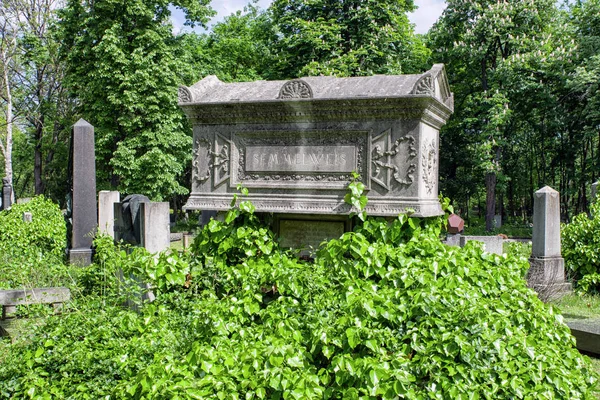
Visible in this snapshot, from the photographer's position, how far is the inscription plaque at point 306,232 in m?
5.29

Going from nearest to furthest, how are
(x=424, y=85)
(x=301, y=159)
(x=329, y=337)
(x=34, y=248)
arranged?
1. (x=329, y=337)
2. (x=424, y=85)
3. (x=301, y=159)
4. (x=34, y=248)

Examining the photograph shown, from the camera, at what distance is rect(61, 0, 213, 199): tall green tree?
19500 mm

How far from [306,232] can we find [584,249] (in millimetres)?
6143

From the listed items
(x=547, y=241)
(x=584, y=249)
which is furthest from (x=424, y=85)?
(x=584, y=249)

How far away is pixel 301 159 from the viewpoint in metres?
5.24

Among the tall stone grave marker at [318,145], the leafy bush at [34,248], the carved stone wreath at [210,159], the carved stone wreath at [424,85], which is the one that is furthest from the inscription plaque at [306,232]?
the leafy bush at [34,248]

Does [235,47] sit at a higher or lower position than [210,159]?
higher

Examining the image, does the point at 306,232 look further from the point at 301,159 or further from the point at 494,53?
the point at 494,53

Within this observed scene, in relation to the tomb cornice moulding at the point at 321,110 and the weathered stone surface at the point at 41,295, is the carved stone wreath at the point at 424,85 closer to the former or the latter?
the tomb cornice moulding at the point at 321,110

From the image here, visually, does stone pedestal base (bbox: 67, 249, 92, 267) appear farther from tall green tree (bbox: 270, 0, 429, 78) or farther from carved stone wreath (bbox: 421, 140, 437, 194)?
tall green tree (bbox: 270, 0, 429, 78)

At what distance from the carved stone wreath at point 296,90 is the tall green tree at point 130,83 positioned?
51.1 feet

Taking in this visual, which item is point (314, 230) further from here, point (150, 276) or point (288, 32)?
point (288, 32)

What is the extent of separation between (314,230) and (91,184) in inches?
280

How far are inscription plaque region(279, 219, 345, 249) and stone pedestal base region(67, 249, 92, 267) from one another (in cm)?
636
